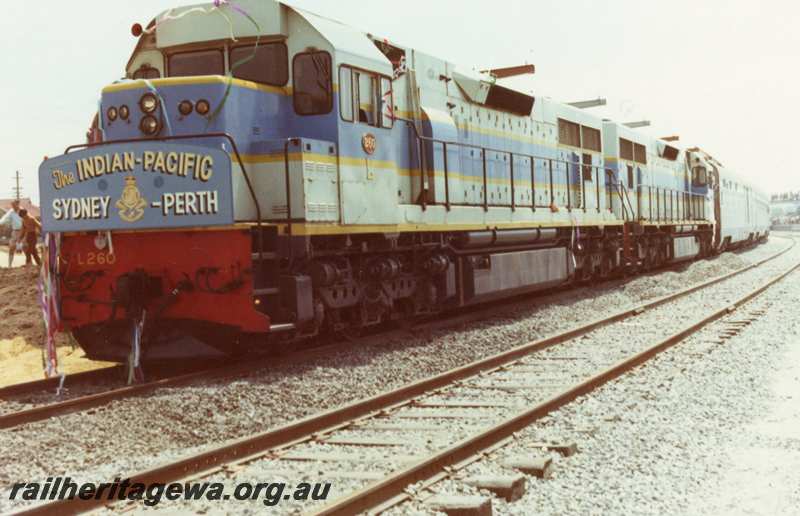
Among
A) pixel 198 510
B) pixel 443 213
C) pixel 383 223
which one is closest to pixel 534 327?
pixel 443 213

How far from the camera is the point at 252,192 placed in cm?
834

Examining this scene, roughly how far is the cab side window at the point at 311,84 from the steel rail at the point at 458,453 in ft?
13.8

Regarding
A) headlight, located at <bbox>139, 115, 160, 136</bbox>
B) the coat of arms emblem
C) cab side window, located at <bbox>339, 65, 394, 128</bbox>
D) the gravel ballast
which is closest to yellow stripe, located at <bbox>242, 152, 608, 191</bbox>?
cab side window, located at <bbox>339, 65, 394, 128</bbox>

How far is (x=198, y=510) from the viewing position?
472cm

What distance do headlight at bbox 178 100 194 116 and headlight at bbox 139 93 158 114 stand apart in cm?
26

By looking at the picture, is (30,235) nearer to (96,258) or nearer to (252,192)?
(96,258)

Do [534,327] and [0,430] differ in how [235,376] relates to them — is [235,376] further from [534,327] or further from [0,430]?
[534,327]

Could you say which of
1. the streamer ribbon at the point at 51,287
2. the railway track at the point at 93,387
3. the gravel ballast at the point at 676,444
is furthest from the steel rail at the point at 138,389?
the gravel ballast at the point at 676,444

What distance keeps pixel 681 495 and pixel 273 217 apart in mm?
5510

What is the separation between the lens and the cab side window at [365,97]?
963cm

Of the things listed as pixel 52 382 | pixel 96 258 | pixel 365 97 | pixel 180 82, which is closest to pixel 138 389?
pixel 52 382

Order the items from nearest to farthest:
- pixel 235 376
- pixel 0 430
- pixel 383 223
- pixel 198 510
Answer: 1. pixel 198 510
2. pixel 0 430
3. pixel 235 376
4. pixel 383 223

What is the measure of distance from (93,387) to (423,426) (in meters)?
3.78

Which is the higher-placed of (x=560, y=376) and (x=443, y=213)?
(x=443, y=213)
